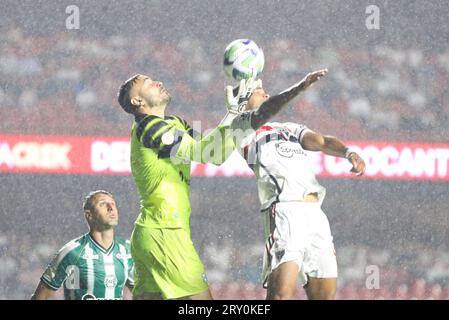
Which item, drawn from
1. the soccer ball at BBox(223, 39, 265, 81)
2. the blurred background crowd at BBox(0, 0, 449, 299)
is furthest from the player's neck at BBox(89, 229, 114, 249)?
the blurred background crowd at BBox(0, 0, 449, 299)

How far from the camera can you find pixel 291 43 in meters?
14.5

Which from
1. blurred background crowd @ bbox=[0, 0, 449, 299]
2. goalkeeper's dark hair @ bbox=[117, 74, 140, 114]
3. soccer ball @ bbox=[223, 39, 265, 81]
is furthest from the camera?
blurred background crowd @ bbox=[0, 0, 449, 299]

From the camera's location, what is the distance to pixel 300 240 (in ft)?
16.5

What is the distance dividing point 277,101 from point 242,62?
2.80ft

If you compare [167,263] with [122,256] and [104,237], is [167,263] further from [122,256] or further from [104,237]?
[104,237]

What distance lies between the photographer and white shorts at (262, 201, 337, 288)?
16.4 ft

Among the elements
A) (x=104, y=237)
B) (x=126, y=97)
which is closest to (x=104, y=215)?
(x=104, y=237)

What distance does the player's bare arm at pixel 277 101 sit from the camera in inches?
179

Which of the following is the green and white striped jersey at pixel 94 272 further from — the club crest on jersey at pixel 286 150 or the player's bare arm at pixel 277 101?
the player's bare arm at pixel 277 101

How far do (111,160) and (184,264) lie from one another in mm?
7359

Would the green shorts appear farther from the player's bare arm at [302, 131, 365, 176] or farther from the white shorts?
the player's bare arm at [302, 131, 365, 176]

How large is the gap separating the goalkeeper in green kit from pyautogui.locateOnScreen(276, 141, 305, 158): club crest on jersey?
0.35m

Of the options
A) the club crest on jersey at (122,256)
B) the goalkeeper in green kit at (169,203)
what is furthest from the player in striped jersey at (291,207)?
the club crest on jersey at (122,256)
